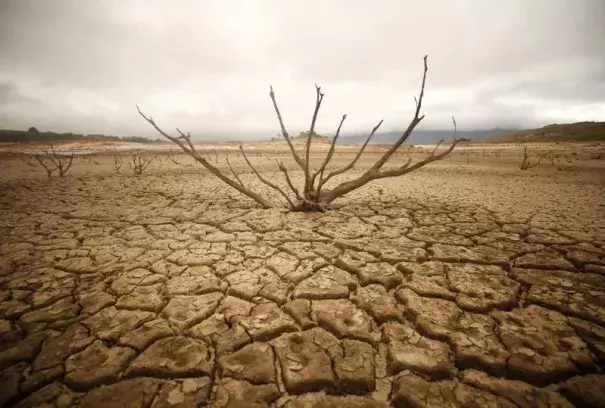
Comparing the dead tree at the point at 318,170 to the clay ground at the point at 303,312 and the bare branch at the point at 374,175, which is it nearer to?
the bare branch at the point at 374,175

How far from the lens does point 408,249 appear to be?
2.25 metres

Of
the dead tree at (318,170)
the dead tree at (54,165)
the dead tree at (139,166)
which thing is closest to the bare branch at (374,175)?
the dead tree at (318,170)

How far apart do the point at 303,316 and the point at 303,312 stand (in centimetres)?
3

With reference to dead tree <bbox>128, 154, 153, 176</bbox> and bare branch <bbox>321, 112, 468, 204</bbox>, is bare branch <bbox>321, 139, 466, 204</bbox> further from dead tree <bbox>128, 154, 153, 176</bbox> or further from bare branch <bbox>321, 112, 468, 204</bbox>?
dead tree <bbox>128, 154, 153, 176</bbox>

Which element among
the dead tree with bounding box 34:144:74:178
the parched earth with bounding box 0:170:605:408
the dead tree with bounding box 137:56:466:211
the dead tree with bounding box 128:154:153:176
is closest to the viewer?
the parched earth with bounding box 0:170:605:408

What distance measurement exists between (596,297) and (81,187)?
22.7 feet

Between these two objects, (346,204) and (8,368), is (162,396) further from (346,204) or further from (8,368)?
(346,204)

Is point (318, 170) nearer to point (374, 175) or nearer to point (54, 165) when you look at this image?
point (374, 175)

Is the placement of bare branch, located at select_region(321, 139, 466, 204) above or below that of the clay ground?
above

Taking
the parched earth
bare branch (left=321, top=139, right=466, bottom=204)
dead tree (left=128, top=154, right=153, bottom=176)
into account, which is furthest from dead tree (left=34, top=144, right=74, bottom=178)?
bare branch (left=321, top=139, right=466, bottom=204)

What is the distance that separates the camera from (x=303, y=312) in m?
1.47

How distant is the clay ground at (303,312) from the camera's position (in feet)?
3.37

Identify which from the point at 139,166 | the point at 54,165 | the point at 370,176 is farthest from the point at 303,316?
the point at 54,165

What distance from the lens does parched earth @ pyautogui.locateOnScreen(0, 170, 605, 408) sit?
1.02 metres
